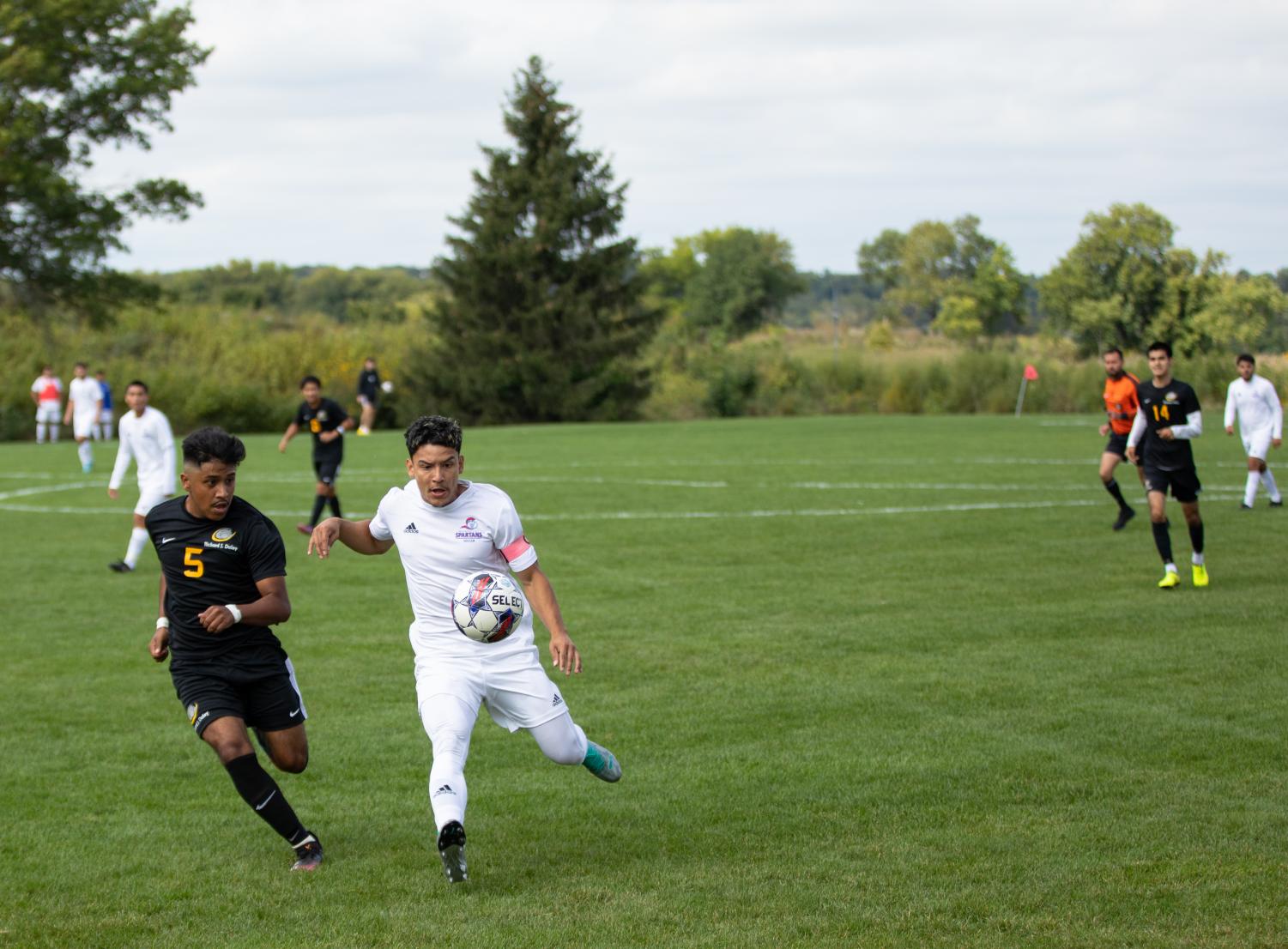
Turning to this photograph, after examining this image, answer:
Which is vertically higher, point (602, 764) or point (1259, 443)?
point (1259, 443)

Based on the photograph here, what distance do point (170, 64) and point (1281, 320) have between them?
64.7 metres

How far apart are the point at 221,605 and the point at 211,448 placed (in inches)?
26.3

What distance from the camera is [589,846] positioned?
6.33 metres

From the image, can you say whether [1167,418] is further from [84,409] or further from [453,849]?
[84,409]

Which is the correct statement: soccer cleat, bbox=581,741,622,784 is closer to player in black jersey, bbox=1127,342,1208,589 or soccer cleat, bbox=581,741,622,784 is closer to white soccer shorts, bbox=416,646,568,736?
white soccer shorts, bbox=416,646,568,736

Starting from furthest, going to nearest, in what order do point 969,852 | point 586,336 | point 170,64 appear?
1. point 586,336
2. point 170,64
3. point 969,852

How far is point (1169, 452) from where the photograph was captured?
1341 centimetres

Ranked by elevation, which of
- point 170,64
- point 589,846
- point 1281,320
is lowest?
point 589,846

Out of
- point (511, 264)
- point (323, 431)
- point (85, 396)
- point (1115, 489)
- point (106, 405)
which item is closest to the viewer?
point (1115, 489)

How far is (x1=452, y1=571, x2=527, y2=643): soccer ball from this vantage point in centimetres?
593

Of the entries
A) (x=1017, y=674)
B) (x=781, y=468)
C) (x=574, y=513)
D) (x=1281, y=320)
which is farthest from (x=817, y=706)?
(x=1281, y=320)

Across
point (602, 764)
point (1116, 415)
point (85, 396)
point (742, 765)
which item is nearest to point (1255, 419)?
point (1116, 415)

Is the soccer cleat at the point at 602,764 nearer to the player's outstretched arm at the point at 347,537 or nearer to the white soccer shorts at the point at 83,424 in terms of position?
the player's outstretched arm at the point at 347,537

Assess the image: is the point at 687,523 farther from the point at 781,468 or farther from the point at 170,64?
the point at 170,64
